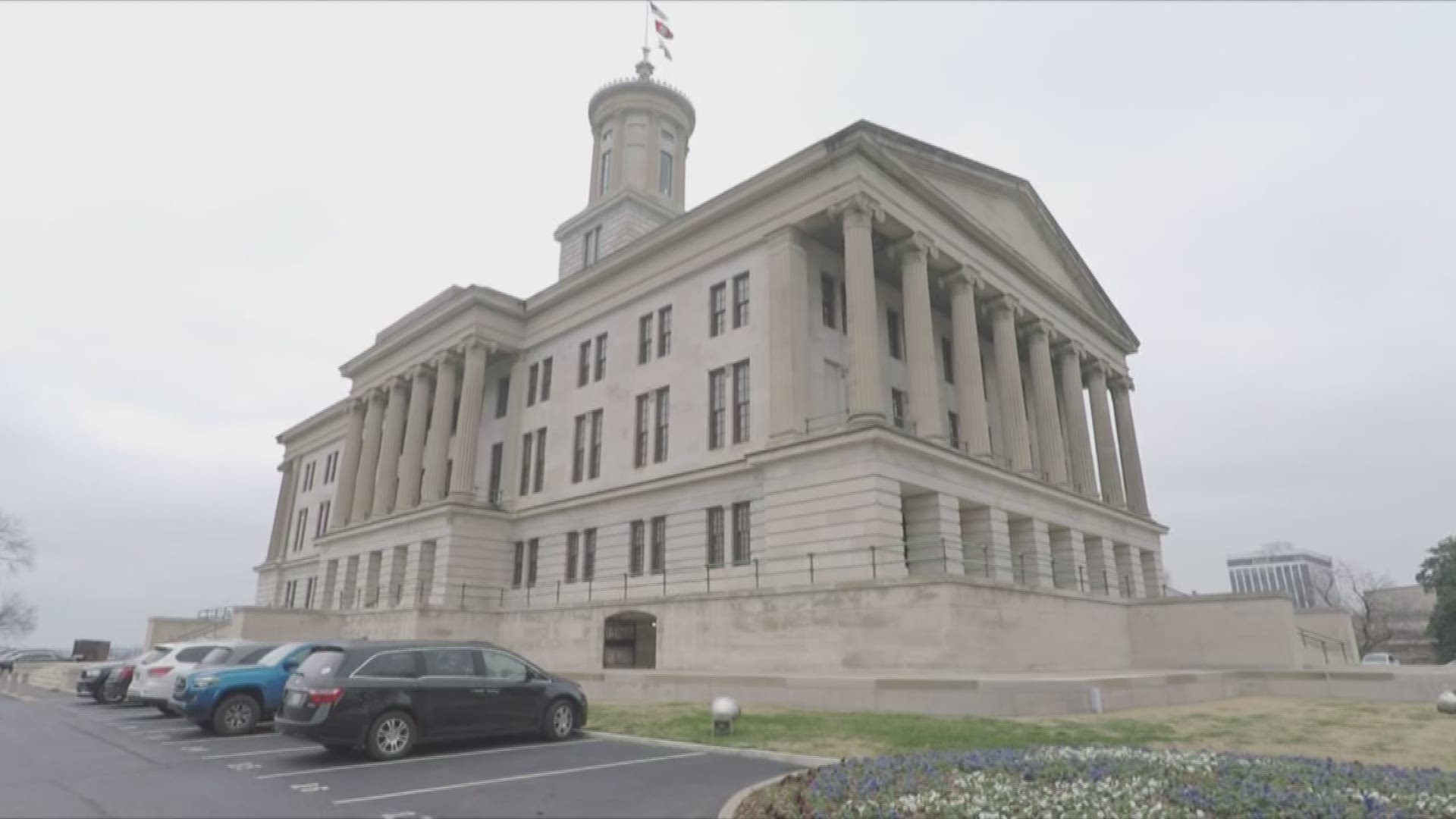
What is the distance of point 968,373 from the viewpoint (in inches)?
1170

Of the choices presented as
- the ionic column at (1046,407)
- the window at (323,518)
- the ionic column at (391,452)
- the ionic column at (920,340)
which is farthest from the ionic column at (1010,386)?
the window at (323,518)

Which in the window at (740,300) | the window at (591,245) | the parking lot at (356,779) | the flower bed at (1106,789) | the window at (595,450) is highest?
the window at (591,245)

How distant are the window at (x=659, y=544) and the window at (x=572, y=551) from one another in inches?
201

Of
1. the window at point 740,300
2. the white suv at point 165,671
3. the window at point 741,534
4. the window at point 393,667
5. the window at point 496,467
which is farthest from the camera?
the window at point 496,467

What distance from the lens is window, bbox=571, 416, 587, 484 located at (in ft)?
117

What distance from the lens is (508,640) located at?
33.3 meters

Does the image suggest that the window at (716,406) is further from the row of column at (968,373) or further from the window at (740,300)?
the row of column at (968,373)

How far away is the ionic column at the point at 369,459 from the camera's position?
45594mm

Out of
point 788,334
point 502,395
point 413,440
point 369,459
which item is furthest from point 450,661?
point 369,459

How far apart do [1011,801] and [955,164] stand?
28944mm

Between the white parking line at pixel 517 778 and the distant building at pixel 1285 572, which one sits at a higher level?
the distant building at pixel 1285 572

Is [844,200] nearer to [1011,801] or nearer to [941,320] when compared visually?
[941,320]

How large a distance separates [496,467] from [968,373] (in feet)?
79.5

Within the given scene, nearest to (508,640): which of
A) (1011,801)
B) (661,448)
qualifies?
(661,448)
